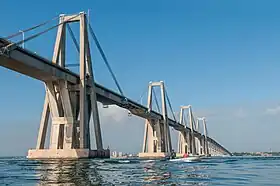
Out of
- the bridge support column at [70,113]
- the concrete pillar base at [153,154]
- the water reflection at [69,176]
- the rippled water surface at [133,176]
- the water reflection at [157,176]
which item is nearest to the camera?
the water reflection at [69,176]

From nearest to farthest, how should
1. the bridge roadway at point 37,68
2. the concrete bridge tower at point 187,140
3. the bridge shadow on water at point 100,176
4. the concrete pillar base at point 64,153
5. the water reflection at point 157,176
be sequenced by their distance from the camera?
the bridge shadow on water at point 100,176 < the water reflection at point 157,176 < the bridge roadway at point 37,68 < the concrete pillar base at point 64,153 < the concrete bridge tower at point 187,140

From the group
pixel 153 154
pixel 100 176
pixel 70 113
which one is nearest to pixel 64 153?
pixel 70 113

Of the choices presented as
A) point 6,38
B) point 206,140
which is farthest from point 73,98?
point 206,140

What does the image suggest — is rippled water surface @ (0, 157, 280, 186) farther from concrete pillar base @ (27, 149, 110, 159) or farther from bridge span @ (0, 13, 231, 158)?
bridge span @ (0, 13, 231, 158)

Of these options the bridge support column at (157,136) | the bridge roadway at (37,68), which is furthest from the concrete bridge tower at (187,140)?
the bridge roadway at (37,68)

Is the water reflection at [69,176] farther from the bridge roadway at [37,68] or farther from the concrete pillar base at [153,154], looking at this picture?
the concrete pillar base at [153,154]

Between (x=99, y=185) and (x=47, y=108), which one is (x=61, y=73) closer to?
(x=47, y=108)

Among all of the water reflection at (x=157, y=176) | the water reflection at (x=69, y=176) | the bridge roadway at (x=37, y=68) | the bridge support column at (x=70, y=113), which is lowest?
the water reflection at (x=157, y=176)

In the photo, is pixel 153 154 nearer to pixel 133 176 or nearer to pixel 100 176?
pixel 133 176
